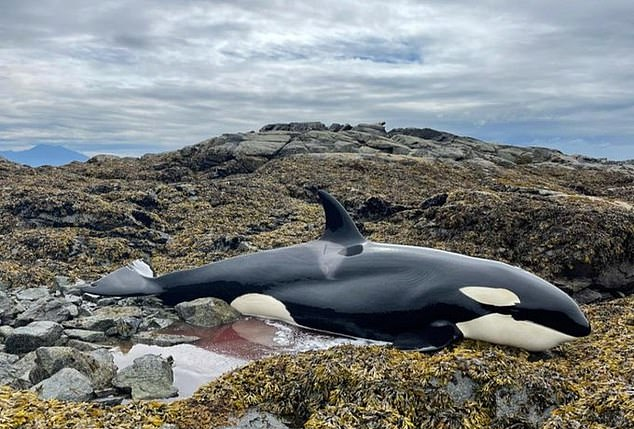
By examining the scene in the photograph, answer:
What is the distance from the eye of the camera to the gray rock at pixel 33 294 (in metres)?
8.54

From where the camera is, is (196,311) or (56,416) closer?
(56,416)

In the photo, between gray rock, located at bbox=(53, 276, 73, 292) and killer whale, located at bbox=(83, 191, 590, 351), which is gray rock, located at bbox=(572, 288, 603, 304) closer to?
killer whale, located at bbox=(83, 191, 590, 351)

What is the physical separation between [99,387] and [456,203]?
26.7ft

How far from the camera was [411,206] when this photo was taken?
1347 cm

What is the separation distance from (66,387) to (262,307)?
336 centimetres

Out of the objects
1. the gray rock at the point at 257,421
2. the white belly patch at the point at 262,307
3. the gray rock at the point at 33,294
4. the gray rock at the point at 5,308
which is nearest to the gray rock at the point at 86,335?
the gray rock at the point at 5,308

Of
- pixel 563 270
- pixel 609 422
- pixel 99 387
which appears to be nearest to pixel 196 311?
pixel 99 387

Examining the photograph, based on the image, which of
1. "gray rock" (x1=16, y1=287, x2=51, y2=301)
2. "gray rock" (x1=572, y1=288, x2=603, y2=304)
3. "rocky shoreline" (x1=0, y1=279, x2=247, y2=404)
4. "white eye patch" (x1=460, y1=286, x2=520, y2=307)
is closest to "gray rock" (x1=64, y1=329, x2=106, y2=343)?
"rocky shoreline" (x1=0, y1=279, x2=247, y2=404)

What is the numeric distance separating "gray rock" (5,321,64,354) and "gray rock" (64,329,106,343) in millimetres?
202

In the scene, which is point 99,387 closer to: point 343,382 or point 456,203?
point 343,382

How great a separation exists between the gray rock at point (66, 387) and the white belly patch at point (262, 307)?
121 inches

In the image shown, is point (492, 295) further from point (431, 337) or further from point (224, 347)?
point (224, 347)

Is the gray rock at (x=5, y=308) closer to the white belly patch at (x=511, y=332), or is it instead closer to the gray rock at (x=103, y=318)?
the gray rock at (x=103, y=318)

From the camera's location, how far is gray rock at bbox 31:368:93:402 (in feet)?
16.0
